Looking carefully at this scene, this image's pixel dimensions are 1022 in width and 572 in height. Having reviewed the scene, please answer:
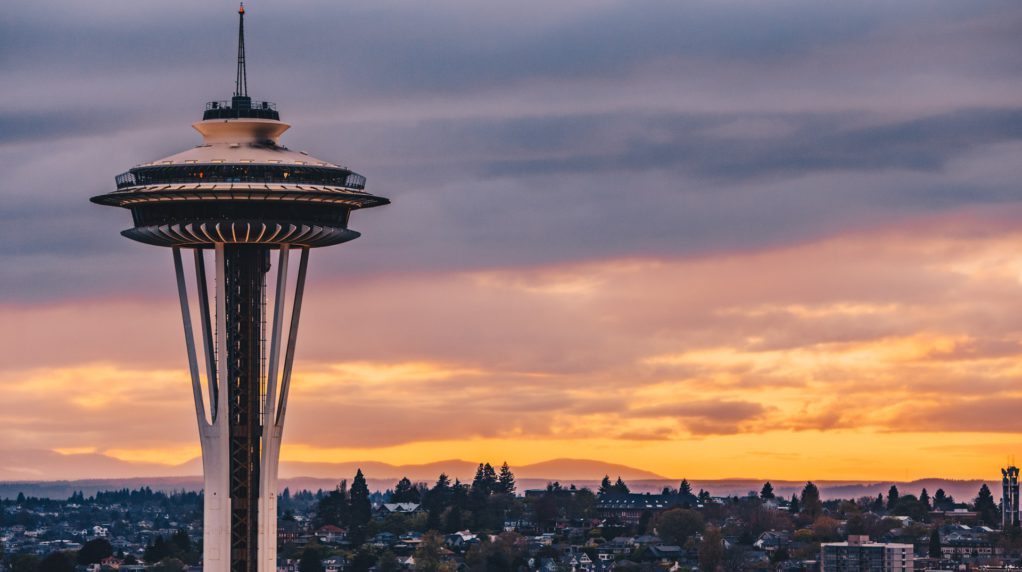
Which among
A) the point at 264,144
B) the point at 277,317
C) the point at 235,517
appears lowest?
the point at 235,517

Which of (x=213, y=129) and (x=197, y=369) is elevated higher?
(x=213, y=129)

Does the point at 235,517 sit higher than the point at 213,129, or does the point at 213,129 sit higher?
the point at 213,129

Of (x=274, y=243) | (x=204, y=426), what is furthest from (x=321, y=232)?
(x=204, y=426)

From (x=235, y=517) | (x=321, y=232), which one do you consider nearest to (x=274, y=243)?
(x=321, y=232)

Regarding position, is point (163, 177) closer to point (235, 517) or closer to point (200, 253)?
point (200, 253)

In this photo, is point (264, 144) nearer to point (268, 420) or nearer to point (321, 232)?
point (321, 232)

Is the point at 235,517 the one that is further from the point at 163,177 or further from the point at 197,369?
the point at 163,177
